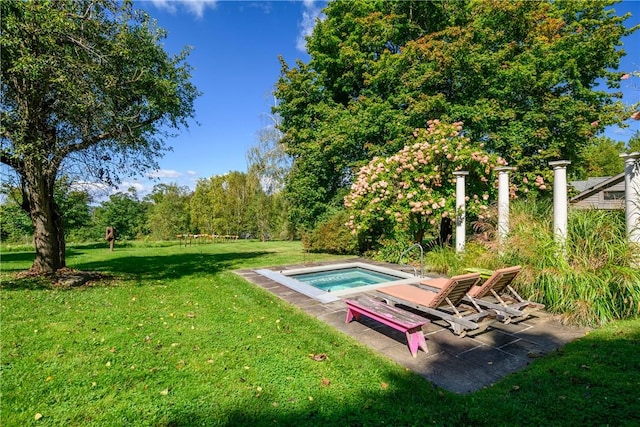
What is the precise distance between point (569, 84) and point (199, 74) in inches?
549

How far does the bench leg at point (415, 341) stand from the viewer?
4.12 metres

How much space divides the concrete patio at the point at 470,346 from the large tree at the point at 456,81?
938 cm

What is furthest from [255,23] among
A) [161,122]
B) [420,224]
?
[420,224]

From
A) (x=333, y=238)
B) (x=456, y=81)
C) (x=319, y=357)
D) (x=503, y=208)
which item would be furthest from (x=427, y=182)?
(x=319, y=357)

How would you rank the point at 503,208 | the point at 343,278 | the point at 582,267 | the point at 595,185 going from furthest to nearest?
the point at 595,185 < the point at 343,278 < the point at 503,208 < the point at 582,267

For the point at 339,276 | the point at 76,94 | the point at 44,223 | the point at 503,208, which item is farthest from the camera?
the point at 339,276

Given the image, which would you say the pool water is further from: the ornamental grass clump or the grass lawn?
the grass lawn

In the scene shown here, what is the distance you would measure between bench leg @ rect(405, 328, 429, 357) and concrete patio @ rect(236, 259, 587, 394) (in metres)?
0.08

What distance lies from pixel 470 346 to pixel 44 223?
1023 cm

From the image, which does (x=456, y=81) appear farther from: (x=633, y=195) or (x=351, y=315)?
(x=351, y=315)

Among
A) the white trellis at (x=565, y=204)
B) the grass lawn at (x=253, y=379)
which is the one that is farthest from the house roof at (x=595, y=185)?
the grass lawn at (x=253, y=379)

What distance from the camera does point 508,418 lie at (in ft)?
9.29

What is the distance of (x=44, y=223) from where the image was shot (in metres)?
8.41

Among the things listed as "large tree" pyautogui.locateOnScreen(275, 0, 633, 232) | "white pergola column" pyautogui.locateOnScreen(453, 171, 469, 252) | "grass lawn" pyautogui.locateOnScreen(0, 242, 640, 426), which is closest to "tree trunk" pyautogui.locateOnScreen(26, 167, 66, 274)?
"grass lawn" pyautogui.locateOnScreen(0, 242, 640, 426)
